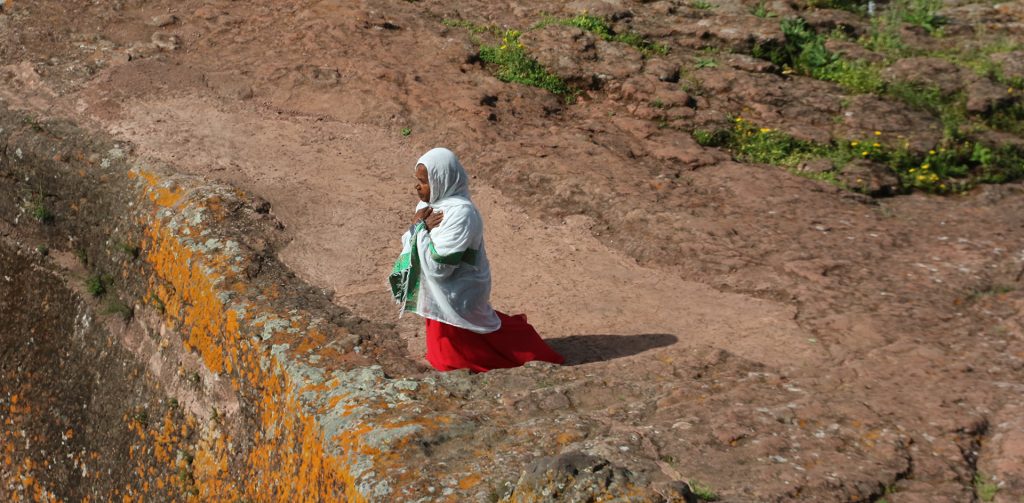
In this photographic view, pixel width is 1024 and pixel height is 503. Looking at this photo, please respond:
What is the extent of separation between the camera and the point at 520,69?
362 inches

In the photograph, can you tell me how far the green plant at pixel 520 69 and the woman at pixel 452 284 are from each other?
356 cm

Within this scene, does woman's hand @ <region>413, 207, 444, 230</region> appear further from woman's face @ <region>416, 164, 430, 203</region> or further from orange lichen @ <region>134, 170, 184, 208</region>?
orange lichen @ <region>134, 170, 184, 208</region>

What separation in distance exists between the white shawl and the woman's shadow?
1.43ft

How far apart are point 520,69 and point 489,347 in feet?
13.2

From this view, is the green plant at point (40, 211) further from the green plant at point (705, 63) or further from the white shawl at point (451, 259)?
the green plant at point (705, 63)

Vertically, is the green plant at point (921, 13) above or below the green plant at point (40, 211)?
above

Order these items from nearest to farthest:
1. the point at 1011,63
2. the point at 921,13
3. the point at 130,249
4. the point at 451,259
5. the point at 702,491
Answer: the point at 702,491, the point at 451,259, the point at 130,249, the point at 1011,63, the point at 921,13

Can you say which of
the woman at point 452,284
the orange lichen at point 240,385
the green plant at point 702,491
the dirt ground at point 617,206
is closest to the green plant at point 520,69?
the dirt ground at point 617,206

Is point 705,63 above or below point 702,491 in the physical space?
below

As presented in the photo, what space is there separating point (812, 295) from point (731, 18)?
174 inches

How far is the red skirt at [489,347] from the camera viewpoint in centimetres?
556

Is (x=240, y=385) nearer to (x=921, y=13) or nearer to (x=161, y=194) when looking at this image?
(x=161, y=194)

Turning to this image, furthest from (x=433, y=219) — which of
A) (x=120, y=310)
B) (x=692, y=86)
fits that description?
(x=692, y=86)

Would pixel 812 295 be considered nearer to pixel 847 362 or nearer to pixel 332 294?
pixel 847 362
